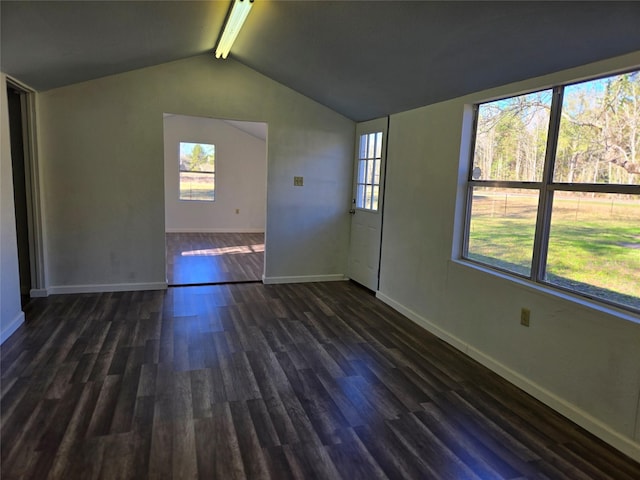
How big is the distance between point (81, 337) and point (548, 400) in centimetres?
348

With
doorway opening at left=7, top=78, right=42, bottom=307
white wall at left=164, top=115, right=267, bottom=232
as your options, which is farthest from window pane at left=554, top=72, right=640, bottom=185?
white wall at left=164, top=115, right=267, bottom=232

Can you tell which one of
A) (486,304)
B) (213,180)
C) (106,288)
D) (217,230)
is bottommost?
(106,288)

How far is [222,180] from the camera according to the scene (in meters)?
9.48

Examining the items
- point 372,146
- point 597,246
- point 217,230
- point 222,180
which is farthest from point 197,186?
point 597,246

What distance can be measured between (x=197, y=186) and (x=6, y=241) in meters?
6.27

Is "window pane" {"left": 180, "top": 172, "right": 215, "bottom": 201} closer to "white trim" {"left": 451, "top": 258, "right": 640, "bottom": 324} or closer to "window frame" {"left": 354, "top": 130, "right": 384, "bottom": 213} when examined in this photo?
"window frame" {"left": 354, "top": 130, "right": 384, "bottom": 213}

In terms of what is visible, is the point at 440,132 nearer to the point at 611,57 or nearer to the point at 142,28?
the point at 611,57

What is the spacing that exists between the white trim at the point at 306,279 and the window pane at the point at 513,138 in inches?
103

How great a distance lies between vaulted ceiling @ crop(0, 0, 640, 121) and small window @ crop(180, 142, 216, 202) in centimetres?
503

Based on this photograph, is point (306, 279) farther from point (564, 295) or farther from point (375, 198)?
point (564, 295)

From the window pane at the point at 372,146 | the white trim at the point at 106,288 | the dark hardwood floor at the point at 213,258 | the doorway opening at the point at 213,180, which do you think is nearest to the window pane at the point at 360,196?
the window pane at the point at 372,146

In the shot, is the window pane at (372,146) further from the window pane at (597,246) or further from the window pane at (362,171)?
the window pane at (597,246)

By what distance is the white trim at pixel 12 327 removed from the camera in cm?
312

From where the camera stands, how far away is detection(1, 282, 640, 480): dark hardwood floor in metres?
1.94
